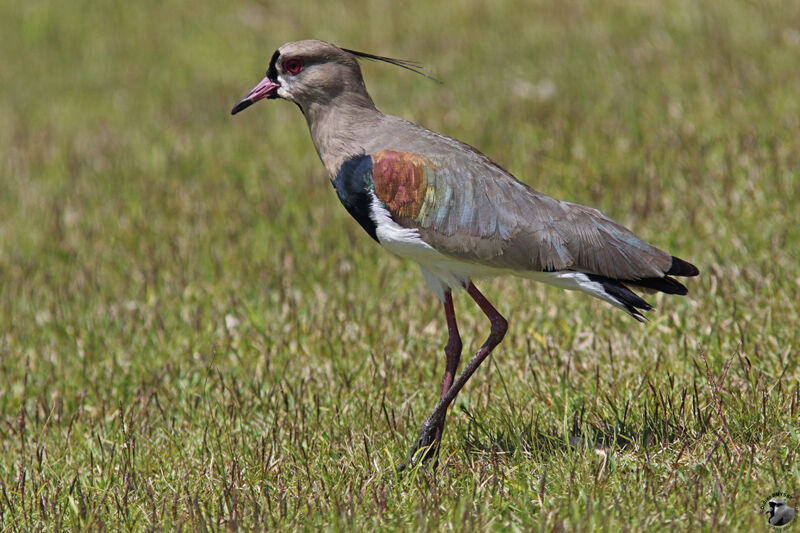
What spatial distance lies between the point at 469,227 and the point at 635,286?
75cm

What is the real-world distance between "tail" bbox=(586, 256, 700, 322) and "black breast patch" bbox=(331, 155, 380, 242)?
97 cm

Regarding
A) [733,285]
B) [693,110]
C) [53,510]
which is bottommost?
[53,510]

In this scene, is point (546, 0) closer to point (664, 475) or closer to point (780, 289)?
point (780, 289)

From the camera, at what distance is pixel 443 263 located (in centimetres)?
423

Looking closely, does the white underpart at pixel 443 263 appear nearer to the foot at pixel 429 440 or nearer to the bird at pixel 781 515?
the foot at pixel 429 440

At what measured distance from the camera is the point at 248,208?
24.7ft

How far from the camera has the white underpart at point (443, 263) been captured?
404 centimetres

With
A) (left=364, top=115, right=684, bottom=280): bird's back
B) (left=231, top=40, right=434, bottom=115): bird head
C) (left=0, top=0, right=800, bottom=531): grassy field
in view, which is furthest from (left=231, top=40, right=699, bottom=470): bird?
(left=0, top=0, right=800, bottom=531): grassy field

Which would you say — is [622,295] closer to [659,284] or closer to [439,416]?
[659,284]

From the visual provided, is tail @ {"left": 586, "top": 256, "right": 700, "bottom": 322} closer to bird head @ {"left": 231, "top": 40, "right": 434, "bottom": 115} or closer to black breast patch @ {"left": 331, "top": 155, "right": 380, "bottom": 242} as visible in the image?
black breast patch @ {"left": 331, "top": 155, "right": 380, "bottom": 242}

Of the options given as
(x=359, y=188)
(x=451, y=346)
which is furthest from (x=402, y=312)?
(x=359, y=188)

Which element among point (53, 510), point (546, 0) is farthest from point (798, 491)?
point (546, 0)

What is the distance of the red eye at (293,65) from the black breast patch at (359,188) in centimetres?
57

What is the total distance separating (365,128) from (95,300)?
2.87 metres
